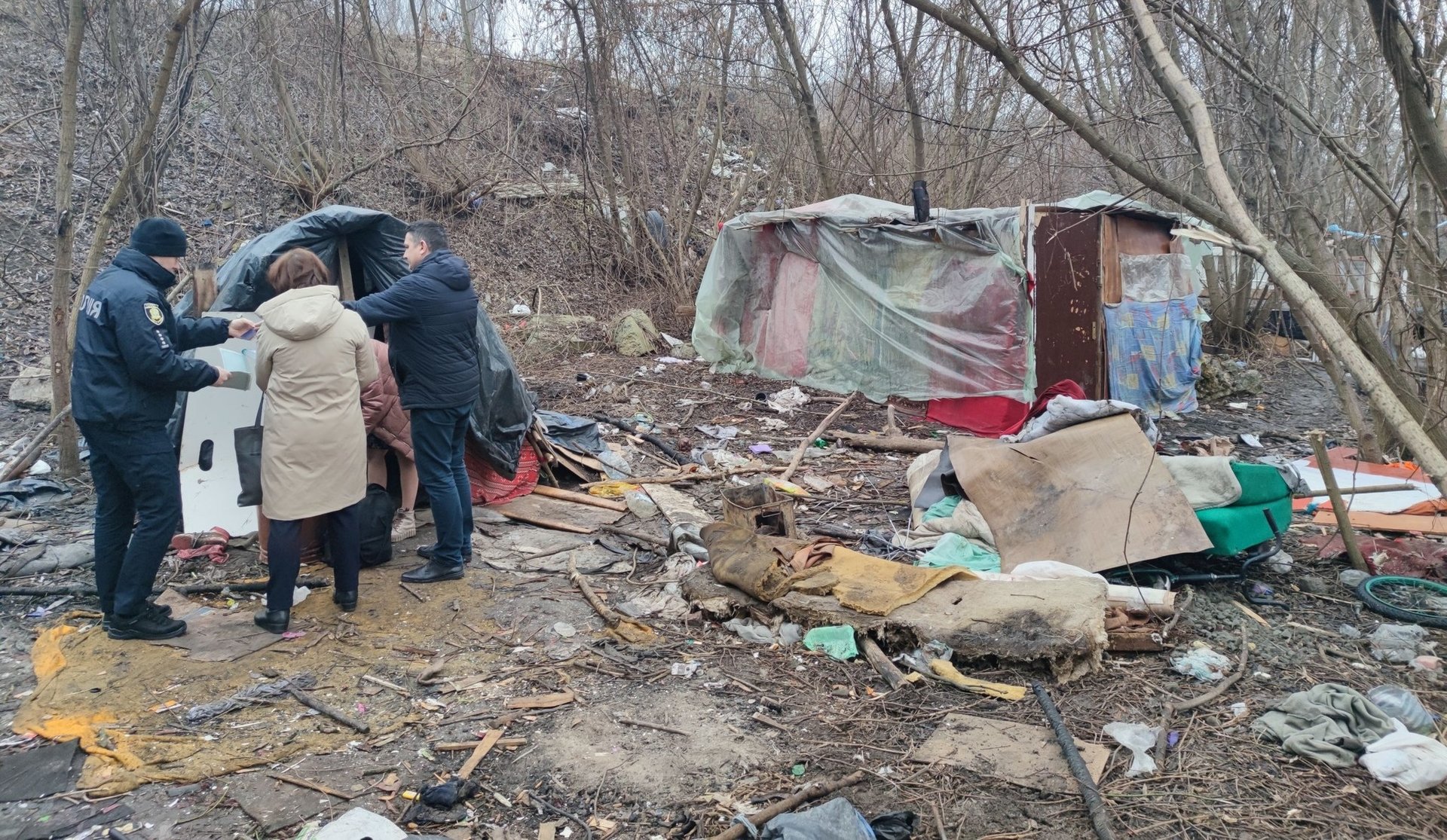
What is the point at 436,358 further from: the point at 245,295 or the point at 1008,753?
the point at 1008,753

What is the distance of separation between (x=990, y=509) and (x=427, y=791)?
3512 millimetres

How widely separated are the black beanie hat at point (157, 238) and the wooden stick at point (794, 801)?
3209mm

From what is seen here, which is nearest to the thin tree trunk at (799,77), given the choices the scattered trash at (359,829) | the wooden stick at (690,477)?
the wooden stick at (690,477)

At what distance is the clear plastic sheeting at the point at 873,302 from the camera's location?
8.94 meters

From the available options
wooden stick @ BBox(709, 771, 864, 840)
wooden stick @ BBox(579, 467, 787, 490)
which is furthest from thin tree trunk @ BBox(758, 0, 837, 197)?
wooden stick @ BBox(709, 771, 864, 840)

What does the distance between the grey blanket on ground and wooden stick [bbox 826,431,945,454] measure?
15.0 ft

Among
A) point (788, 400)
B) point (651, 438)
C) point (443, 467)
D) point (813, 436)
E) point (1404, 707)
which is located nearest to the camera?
point (1404, 707)

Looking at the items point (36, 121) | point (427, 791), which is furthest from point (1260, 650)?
point (36, 121)

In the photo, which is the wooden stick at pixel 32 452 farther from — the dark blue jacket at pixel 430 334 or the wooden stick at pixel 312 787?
the wooden stick at pixel 312 787

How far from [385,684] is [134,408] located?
1.52 meters

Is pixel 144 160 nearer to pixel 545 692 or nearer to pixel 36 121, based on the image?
pixel 545 692

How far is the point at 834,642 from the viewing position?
4.14 m

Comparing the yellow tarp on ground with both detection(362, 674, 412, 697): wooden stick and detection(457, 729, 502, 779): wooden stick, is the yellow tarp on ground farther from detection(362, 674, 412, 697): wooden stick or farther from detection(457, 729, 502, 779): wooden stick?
detection(457, 729, 502, 779): wooden stick

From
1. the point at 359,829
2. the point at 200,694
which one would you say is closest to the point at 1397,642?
the point at 359,829
